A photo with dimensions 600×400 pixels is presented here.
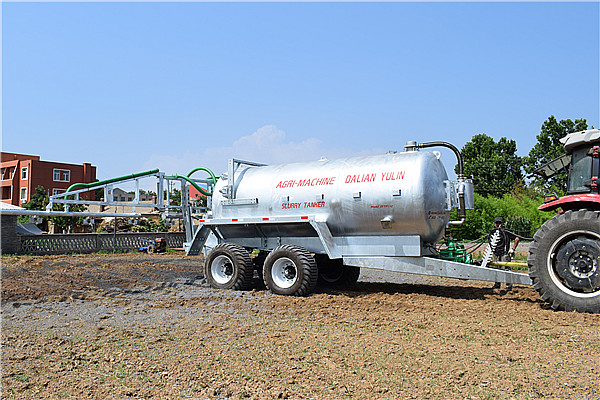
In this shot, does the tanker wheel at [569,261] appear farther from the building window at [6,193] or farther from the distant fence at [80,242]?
the building window at [6,193]

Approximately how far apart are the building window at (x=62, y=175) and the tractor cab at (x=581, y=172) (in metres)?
57.7

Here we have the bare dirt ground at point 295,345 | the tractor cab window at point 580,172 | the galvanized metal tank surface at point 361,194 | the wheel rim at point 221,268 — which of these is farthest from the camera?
the wheel rim at point 221,268

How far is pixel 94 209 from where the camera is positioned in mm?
55688

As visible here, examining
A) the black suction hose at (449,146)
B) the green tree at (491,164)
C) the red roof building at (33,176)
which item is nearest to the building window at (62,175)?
the red roof building at (33,176)

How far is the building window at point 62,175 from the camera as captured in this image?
184 ft

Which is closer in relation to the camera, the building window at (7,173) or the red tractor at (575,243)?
the red tractor at (575,243)

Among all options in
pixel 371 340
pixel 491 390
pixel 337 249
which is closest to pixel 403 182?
pixel 337 249

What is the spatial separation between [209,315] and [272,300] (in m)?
1.67

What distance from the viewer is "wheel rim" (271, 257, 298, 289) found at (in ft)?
34.2

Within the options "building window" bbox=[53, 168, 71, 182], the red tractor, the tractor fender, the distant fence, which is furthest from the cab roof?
"building window" bbox=[53, 168, 71, 182]

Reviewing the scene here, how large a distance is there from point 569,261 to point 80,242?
66.3ft

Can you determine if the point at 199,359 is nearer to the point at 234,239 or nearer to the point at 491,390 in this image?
the point at 491,390

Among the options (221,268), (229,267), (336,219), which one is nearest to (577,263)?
(336,219)

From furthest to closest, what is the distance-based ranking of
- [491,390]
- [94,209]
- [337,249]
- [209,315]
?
[94,209] → [337,249] → [209,315] → [491,390]
